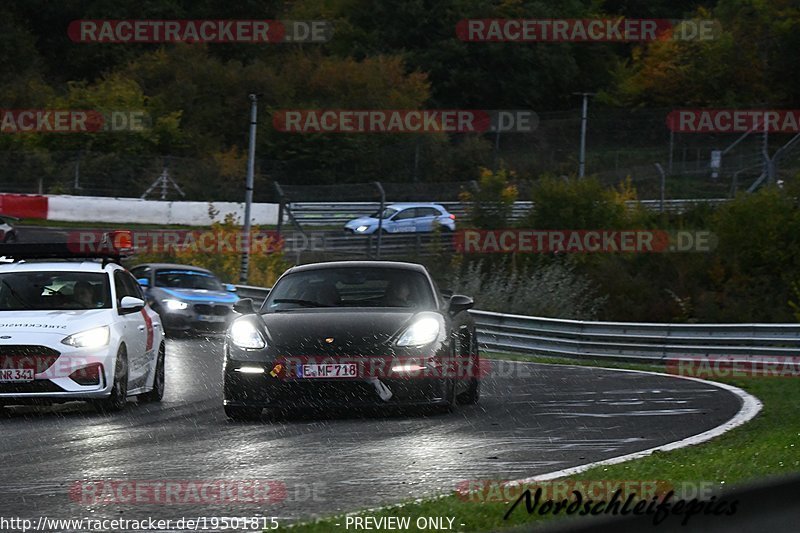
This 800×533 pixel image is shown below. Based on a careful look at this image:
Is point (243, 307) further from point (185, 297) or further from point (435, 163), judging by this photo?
point (435, 163)

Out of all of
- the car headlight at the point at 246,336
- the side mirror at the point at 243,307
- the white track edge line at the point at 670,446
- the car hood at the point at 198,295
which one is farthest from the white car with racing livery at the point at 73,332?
the car hood at the point at 198,295

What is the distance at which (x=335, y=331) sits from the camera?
12.3 metres

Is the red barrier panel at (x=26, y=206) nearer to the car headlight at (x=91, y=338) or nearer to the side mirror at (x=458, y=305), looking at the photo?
the car headlight at (x=91, y=338)

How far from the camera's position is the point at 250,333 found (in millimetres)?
12586

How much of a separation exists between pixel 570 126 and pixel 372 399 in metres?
53.4

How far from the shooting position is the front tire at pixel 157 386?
49.9 feet

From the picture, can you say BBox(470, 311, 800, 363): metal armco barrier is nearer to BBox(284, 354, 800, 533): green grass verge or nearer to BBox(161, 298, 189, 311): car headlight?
BBox(161, 298, 189, 311): car headlight

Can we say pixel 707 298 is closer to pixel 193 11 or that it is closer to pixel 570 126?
pixel 570 126

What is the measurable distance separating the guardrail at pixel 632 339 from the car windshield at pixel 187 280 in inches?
234

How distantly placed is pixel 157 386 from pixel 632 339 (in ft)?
34.9

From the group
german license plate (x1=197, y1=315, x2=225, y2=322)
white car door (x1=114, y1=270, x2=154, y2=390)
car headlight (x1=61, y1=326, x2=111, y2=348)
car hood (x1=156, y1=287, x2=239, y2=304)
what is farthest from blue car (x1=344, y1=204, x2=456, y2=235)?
car headlight (x1=61, y1=326, x2=111, y2=348)

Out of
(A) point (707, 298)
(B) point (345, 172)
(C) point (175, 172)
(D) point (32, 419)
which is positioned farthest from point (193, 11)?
(D) point (32, 419)

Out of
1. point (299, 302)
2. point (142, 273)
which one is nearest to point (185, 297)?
point (142, 273)

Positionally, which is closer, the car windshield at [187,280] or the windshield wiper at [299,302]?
the windshield wiper at [299,302]
